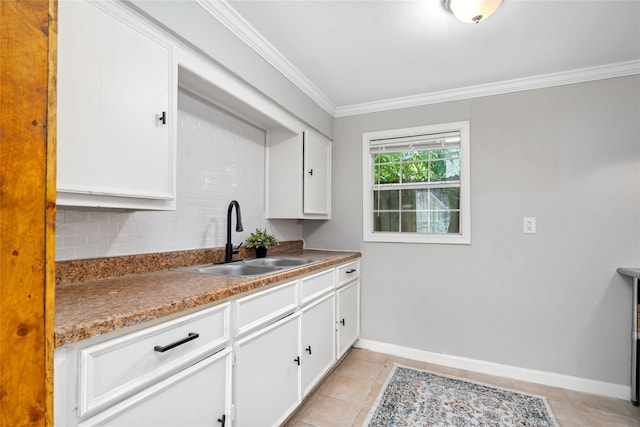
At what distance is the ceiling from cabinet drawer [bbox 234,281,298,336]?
1452 millimetres

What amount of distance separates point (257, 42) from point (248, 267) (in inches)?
55.7

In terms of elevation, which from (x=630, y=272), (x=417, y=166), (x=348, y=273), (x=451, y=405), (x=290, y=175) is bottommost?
(x=451, y=405)

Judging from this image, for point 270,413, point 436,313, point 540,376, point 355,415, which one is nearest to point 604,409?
point 540,376

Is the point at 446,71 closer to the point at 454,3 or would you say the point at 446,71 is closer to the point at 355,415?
the point at 454,3

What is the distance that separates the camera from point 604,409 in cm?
210

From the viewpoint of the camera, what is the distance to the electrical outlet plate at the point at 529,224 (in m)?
2.49

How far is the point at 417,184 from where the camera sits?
115 inches

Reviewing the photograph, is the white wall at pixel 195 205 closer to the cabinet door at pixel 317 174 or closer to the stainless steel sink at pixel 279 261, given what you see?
the stainless steel sink at pixel 279 261

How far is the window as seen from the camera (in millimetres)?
2756

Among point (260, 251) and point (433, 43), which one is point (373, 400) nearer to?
point (260, 251)

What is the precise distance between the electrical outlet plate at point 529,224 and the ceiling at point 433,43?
1054mm

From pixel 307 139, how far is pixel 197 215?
3.84ft

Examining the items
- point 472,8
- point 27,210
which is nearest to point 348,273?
point 472,8

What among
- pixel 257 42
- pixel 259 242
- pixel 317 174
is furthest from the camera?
pixel 317 174
